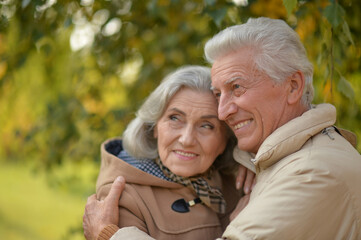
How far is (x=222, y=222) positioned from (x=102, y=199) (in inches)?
29.5

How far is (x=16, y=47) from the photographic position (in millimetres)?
3230

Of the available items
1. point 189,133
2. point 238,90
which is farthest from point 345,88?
point 189,133

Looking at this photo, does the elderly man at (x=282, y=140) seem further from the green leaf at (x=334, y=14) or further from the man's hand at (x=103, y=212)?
the man's hand at (x=103, y=212)

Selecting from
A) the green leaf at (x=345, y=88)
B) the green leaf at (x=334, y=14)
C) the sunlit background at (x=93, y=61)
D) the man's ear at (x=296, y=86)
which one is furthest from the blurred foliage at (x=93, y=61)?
the man's ear at (x=296, y=86)

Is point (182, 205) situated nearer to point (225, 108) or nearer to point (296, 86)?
point (225, 108)

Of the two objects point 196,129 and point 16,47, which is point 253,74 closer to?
point 196,129

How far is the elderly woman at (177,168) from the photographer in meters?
2.23

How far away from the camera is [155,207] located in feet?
7.34

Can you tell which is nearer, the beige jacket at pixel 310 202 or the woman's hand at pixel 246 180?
the beige jacket at pixel 310 202

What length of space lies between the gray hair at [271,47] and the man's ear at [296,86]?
0.10 ft

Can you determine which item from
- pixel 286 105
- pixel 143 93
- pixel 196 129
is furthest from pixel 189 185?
pixel 143 93

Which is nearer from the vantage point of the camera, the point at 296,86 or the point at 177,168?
the point at 296,86

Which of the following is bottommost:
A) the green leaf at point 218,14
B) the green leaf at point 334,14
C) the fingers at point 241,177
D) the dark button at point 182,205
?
the fingers at point 241,177

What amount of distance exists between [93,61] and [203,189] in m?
2.39
